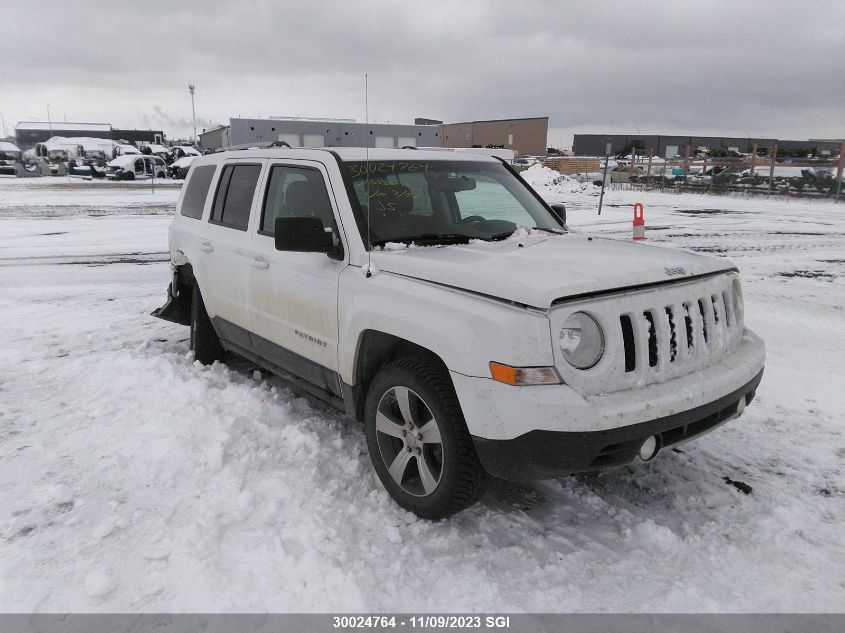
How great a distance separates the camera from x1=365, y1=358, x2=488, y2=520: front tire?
2.88 m

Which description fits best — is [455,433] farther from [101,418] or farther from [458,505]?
[101,418]

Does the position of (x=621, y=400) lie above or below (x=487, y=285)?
below

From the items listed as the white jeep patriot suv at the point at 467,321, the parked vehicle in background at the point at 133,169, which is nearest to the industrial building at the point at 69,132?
the parked vehicle in background at the point at 133,169

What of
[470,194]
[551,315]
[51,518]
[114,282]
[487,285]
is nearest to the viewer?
[551,315]

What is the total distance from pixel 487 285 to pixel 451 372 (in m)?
0.44

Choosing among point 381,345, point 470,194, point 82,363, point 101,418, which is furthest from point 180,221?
point 381,345

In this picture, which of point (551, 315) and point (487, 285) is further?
point (487, 285)

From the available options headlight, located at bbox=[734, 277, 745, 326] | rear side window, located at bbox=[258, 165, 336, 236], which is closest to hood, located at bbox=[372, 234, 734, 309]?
headlight, located at bbox=[734, 277, 745, 326]

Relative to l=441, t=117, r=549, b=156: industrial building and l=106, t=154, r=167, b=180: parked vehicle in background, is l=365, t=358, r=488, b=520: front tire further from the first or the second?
l=441, t=117, r=549, b=156: industrial building

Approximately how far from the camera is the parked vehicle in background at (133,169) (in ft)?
147

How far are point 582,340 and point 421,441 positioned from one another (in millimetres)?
963

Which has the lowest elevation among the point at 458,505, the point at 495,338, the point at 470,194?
the point at 458,505

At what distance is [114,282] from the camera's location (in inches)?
372

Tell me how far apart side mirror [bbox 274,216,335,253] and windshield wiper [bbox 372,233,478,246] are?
1.04ft
